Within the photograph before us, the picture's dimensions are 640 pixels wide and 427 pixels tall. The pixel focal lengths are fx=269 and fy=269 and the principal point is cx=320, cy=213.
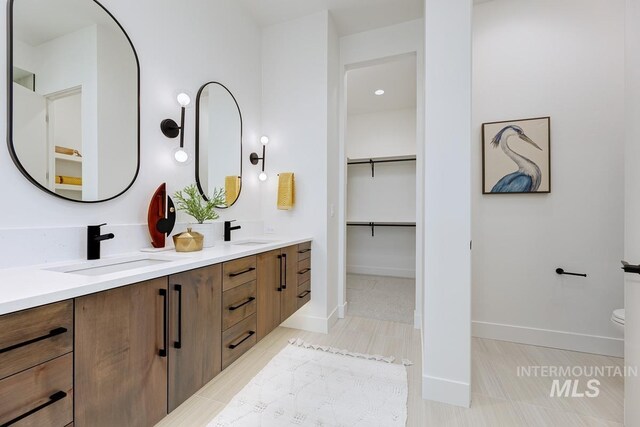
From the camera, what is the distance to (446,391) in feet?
5.23

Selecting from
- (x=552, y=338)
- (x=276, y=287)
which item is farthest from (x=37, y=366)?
(x=552, y=338)

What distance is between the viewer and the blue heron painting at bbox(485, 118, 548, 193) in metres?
2.24

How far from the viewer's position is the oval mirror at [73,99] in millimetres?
1133

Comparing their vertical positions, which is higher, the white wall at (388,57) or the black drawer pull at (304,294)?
the white wall at (388,57)

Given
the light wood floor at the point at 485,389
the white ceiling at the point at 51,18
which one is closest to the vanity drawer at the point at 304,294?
the light wood floor at the point at 485,389

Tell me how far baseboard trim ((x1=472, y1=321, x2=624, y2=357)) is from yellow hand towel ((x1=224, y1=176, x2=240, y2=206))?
2403mm

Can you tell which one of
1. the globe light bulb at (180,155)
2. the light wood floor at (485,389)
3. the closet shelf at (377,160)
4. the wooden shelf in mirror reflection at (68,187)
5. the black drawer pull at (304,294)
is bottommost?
the light wood floor at (485,389)

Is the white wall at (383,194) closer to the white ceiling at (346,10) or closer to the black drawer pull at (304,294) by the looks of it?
the white ceiling at (346,10)

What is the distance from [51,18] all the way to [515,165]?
312 cm

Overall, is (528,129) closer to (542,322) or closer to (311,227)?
(542,322)

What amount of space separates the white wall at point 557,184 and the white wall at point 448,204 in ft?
3.25

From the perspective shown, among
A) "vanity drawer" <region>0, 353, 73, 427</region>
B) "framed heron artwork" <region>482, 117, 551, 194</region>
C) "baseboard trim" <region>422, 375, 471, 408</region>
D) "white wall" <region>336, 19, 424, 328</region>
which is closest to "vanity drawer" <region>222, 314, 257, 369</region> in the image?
"vanity drawer" <region>0, 353, 73, 427</region>

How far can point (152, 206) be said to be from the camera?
1565 mm

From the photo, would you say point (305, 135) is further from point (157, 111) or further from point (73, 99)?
point (73, 99)
